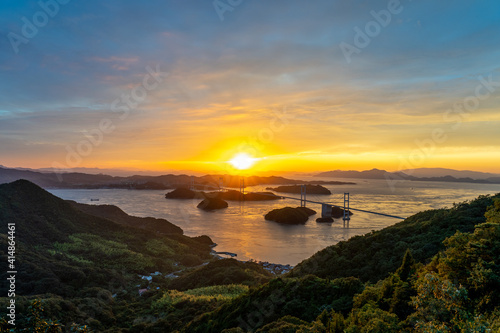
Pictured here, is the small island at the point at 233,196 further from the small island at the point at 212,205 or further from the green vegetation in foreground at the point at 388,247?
the green vegetation in foreground at the point at 388,247

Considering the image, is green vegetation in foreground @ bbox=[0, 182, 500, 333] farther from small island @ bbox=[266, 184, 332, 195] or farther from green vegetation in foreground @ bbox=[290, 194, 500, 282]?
small island @ bbox=[266, 184, 332, 195]

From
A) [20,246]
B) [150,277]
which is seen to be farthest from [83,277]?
[20,246]

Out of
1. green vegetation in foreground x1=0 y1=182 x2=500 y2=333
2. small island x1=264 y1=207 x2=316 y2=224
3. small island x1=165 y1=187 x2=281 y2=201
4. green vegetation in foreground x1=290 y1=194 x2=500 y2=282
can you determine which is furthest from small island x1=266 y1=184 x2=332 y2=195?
green vegetation in foreground x1=290 y1=194 x2=500 y2=282

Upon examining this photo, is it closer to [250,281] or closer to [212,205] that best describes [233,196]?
[212,205]

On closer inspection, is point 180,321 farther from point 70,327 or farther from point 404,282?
point 404,282

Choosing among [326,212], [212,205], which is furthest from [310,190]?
[326,212]

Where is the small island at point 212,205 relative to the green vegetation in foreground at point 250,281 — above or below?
below

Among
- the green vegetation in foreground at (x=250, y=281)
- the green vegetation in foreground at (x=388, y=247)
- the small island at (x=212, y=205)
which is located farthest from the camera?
the small island at (x=212, y=205)

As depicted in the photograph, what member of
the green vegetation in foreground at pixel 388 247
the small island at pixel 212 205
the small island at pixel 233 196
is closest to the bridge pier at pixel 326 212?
the small island at pixel 212 205
